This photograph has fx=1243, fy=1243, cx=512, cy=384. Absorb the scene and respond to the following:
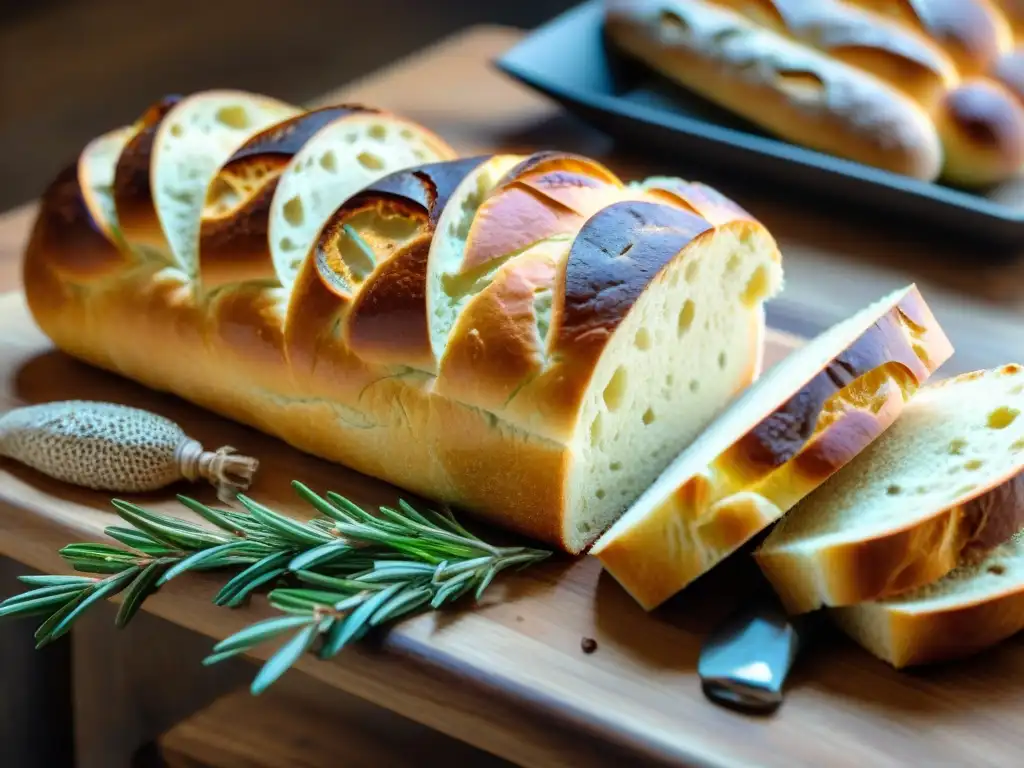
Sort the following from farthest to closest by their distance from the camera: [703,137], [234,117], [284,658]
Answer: [703,137], [234,117], [284,658]

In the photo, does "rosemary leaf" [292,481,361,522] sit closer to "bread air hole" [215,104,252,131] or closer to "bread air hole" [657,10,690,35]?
"bread air hole" [215,104,252,131]

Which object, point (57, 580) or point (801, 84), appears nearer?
point (57, 580)

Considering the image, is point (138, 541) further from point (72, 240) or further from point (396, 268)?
point (72, 240)

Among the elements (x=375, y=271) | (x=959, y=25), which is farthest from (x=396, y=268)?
(x=959, y=25)

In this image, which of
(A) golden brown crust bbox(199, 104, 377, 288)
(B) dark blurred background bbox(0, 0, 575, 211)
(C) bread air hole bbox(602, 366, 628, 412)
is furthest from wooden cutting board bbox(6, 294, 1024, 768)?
(B) dark blurred background bbox(0, 0, 575, 211)

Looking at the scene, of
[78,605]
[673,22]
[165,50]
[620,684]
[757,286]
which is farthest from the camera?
[165,50]

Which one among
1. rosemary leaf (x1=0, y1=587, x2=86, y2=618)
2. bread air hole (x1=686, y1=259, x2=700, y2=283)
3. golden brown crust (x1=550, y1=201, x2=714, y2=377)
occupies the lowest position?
rosemary leaf (x1=0, y1=587, x2=86, y2=618)

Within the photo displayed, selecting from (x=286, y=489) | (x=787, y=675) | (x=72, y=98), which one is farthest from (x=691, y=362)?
(x=72, y=98)
